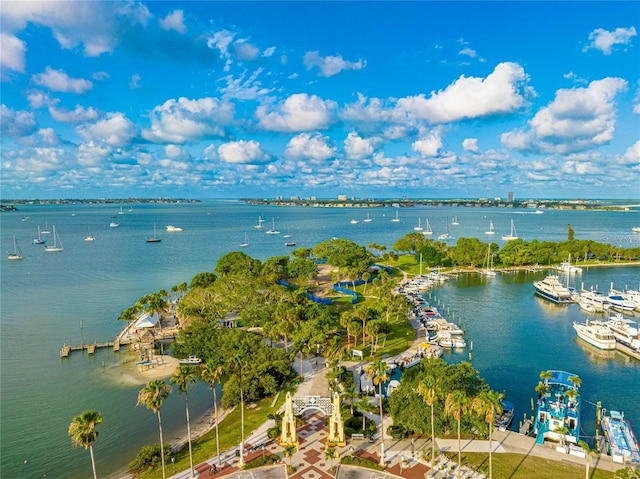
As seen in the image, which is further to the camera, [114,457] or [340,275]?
[340,275]

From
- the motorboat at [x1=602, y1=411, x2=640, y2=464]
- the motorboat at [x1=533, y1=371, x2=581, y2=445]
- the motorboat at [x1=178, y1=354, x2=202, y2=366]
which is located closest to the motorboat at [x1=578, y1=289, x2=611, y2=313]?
the motorboat at [x1=533, y1=371, x2=581, y2=445]

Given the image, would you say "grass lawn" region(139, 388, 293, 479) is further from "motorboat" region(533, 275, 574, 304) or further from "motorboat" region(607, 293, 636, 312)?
"motorboat" region(607, 293, 636, 312)

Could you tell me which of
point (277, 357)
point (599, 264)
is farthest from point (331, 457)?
point (599, 264)

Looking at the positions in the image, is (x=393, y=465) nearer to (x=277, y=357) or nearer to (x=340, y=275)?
(x=277, y=357)

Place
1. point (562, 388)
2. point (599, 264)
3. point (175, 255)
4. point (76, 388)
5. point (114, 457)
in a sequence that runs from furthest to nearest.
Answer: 1. point (175, 255)
2. point (599, 264)
3. point (76, 388)
4. point (562, 388)
5. point (114, 457)

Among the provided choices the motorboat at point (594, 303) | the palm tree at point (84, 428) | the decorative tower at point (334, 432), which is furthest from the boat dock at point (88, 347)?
the motorboat at point (594, 303)

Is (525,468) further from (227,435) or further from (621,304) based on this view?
(621,304)

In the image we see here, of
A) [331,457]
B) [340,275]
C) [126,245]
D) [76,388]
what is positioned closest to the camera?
[331,457]
